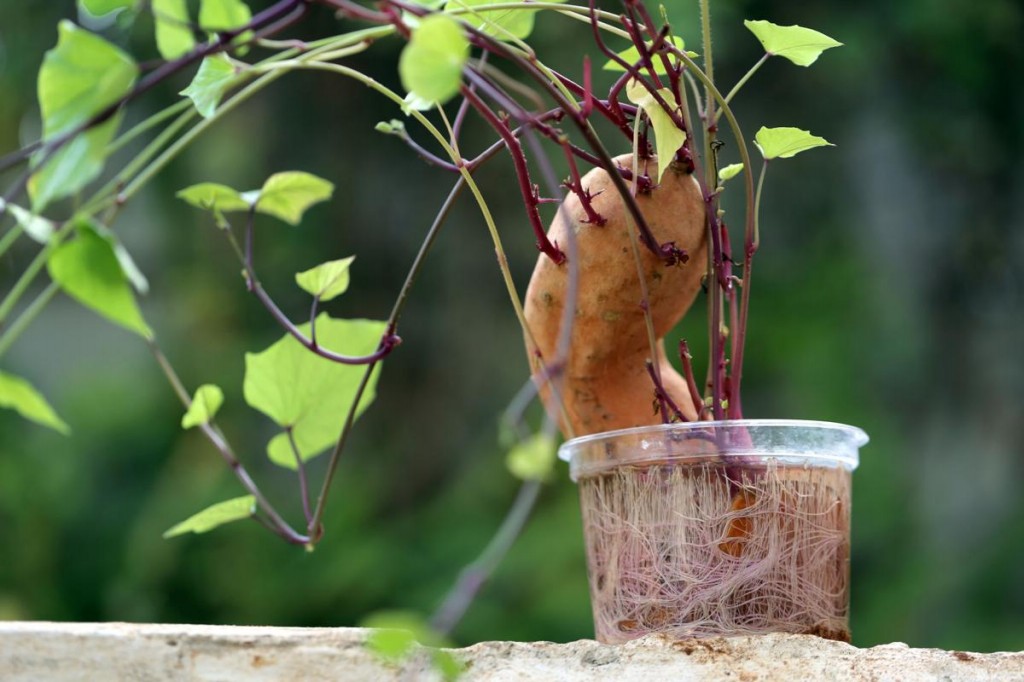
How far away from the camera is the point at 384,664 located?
348mm

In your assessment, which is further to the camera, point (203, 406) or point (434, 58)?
point (203, 406)

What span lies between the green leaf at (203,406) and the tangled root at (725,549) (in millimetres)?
147

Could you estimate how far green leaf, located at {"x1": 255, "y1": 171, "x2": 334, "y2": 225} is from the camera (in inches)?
16.5

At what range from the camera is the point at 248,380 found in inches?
15.8

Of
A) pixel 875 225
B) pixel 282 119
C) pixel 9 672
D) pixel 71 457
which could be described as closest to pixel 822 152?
pixel 875 225

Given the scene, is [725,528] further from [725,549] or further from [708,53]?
[708,53]

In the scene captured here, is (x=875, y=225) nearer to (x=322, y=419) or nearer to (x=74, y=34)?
(x=322, y=419)

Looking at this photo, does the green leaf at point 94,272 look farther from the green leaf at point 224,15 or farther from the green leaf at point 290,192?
the green leaf at point 290,192

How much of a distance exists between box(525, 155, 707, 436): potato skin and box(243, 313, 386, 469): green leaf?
66 millimetres

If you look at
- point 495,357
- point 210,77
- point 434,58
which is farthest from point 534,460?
point 495,357

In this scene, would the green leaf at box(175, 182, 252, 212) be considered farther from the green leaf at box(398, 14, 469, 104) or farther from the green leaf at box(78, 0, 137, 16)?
the green leaf at box(398, 14, 469, 104)

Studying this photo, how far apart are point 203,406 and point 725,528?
0.19 m

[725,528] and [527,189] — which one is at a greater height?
[527,189]

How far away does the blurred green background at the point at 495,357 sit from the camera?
1.58m
